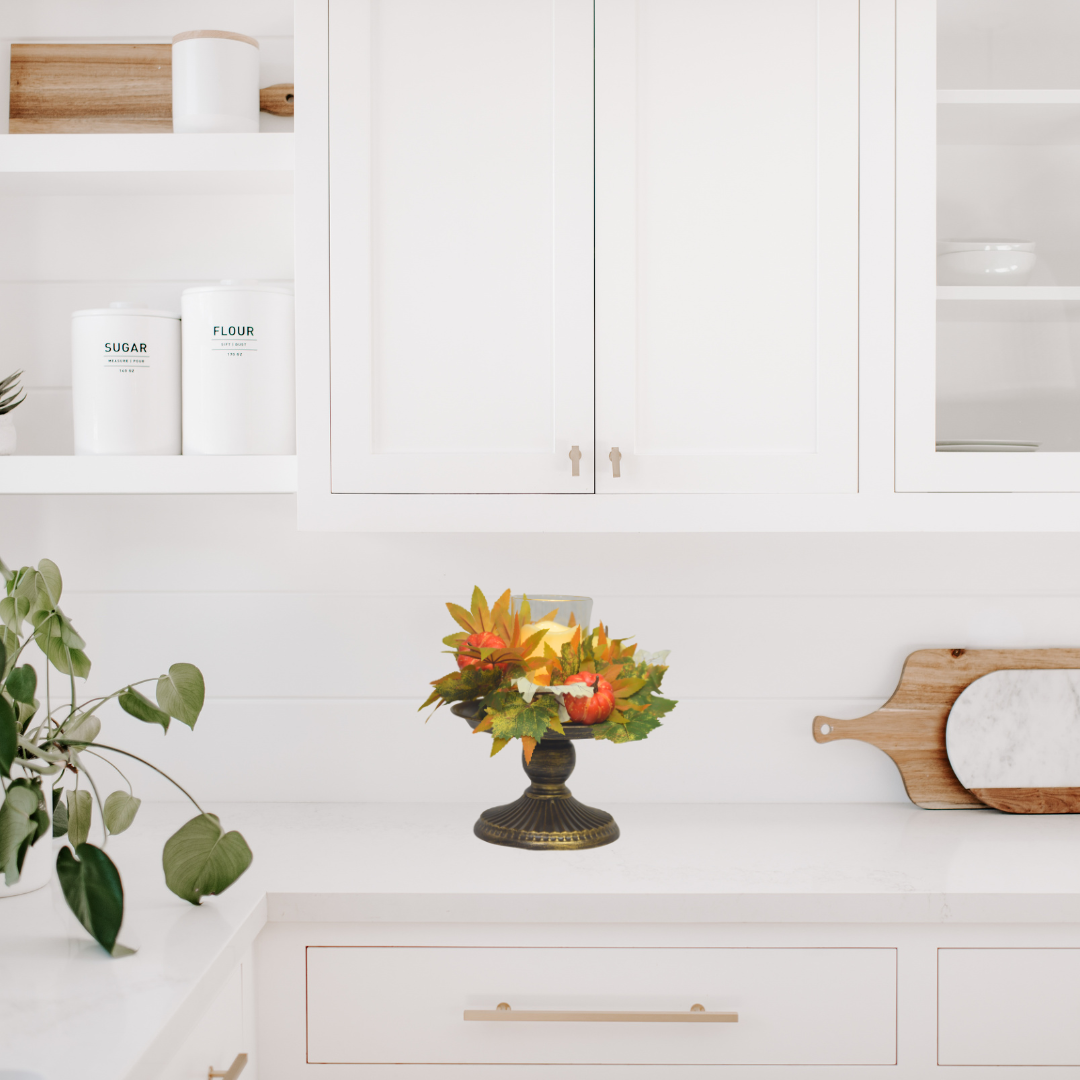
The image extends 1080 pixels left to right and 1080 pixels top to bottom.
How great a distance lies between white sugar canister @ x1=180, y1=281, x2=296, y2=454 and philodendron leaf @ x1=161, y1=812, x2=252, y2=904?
528 mm

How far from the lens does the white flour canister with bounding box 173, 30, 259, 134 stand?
132cm

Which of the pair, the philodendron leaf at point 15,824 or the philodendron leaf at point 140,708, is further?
the philodendron leaf at point 140,708

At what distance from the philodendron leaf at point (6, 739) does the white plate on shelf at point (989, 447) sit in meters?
1.11

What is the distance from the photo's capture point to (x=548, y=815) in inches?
49.6

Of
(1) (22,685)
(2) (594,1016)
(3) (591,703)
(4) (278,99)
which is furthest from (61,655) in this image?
(4) (278,99)

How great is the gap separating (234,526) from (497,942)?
80 cm

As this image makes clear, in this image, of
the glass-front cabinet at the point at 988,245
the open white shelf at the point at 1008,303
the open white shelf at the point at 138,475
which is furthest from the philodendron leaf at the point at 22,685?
the open white shelf at the point at 1008,303

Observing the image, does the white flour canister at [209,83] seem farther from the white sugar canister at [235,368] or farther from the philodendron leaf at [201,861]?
the philodendron leaf at [201,861]

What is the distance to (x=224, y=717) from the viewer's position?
5.00ft

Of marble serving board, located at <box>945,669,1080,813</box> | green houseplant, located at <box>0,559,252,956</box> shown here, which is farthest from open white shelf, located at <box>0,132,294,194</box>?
marble serving board, located at <box>945,669,1080,813</box>

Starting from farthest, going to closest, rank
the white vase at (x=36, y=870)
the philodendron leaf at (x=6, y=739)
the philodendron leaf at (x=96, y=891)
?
the white vase at (x=36, y=870)
the philodendron leaf at (x=96, y=891)
the philodendron leaf at (x=6, y=739)

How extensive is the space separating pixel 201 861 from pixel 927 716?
1095 mm

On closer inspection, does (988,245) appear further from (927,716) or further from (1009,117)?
(927,716)

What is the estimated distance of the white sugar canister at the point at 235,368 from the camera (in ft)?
4.19
